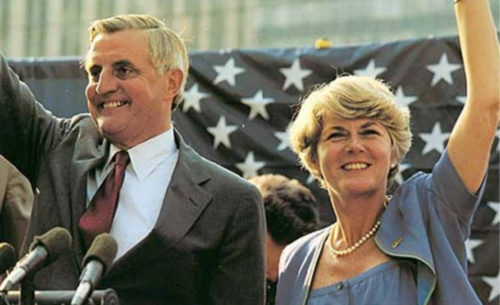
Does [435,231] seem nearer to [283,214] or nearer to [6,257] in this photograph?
[6,257]

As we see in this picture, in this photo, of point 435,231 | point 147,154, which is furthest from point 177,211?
point 435,231

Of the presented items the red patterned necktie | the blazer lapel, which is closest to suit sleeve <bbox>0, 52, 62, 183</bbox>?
the blazer lapel

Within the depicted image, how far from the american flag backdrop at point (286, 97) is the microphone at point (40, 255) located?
3.33 metres

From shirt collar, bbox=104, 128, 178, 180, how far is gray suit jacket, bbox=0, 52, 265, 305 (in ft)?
0.15

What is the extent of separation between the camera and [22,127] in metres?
4.13

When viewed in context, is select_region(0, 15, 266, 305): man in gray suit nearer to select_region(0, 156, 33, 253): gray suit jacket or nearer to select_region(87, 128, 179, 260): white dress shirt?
select_region(87, 128, 179, 260): white dress shirt

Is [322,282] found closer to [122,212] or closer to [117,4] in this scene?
[122,212]

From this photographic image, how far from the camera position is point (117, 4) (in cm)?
1016

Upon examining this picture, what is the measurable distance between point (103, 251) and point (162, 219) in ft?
2.29

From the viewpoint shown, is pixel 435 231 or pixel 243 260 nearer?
pixel 435 231

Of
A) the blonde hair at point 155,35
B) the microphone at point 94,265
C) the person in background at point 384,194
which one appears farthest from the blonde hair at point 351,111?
the microphone at point 94,265

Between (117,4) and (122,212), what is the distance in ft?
20.6

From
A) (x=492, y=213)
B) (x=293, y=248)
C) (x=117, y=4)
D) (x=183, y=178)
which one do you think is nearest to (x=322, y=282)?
(x=293, y=248)

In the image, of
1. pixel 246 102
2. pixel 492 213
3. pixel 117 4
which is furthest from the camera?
pixel 117 4
